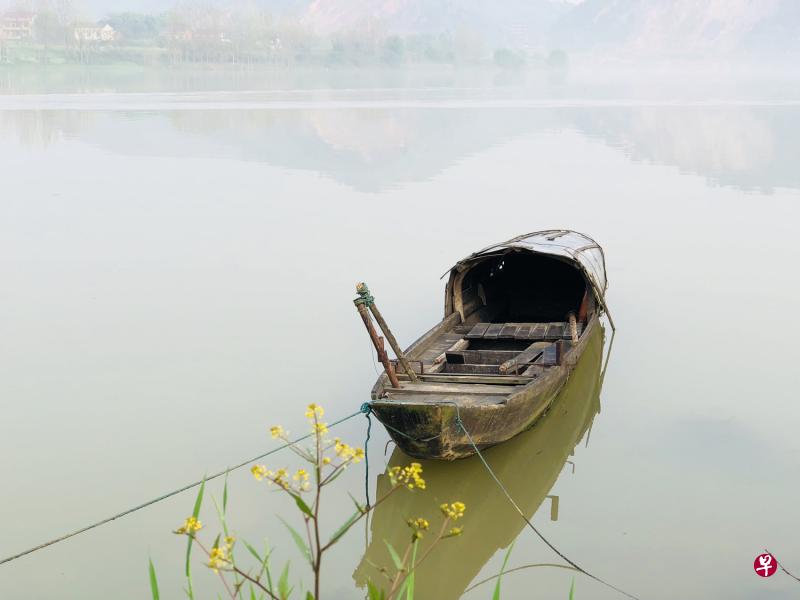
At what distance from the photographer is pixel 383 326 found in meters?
8.38

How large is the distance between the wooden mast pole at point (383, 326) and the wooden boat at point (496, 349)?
0.10m

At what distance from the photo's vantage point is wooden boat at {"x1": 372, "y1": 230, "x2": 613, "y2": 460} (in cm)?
798

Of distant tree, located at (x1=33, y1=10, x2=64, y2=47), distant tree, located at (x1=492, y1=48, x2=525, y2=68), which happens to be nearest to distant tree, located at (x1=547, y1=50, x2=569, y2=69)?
distant tree, located at (x1=492, y1=48, x2=525, y2=68)

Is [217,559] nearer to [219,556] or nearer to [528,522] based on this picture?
[219,556]

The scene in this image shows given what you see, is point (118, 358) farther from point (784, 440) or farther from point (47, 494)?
point (784, 440)

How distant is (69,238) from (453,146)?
64.2ft

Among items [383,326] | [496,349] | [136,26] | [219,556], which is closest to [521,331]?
[496,349]

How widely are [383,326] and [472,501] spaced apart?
1.65 meters

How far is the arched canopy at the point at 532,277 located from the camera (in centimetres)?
1158

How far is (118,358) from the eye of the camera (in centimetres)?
1176

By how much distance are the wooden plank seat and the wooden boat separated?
1 centimetres

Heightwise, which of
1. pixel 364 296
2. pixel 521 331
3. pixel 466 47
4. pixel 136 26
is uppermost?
pixel 136 26

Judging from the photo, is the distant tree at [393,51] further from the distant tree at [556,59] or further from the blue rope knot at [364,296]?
the blue rope knot at [364,296]

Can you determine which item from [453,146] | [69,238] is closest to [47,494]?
[69,238]
